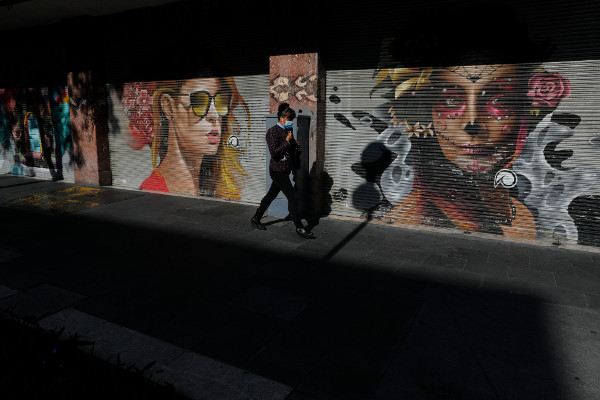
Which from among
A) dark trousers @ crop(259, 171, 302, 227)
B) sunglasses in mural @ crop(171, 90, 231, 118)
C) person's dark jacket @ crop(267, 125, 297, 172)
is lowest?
dark trousers @ crop(259, 171, 302, 227)

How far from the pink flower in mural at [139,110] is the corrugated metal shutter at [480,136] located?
4.66 meters

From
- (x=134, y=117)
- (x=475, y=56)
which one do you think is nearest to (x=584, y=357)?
(x=475, y=56)

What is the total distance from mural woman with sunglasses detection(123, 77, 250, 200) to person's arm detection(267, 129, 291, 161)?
2.36 m

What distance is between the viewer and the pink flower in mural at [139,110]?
9609mm

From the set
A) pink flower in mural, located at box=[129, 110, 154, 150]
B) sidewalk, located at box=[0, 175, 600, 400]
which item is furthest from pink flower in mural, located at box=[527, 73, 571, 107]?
pink flower in mural, located at box=[129, 110, 154, 150]

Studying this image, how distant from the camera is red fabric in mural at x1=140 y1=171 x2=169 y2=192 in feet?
31.8

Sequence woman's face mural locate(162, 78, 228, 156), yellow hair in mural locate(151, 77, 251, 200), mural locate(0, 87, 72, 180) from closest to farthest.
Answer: yellow hair in mural locate(151, 77, 251, 200), woman's face mural locate(162, 78, 228, 156), mural locate(0, 87, 72, 180)

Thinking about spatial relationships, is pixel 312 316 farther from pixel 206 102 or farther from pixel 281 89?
pixel 206 102

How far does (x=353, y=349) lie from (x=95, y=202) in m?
7.22

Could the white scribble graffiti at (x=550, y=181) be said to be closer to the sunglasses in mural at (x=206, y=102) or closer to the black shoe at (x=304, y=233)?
the black shoe at (x=304, y=233)

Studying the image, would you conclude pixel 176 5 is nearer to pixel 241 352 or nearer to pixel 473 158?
pixel 473 158

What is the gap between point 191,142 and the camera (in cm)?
907

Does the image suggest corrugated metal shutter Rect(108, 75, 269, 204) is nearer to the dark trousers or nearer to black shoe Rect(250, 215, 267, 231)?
black shoe Rect(250, 215, 267, 231)

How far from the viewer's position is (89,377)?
9.32 feet
